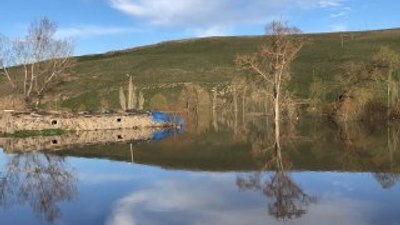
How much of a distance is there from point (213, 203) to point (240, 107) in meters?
88.3

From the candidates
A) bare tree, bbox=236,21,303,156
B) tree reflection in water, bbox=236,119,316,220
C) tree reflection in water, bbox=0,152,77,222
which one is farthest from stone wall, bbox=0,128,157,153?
bare tree, bbox=236,21,303,156

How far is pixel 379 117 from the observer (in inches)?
2199

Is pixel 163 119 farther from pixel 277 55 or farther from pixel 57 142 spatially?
pixel 57 142

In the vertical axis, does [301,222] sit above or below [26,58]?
below

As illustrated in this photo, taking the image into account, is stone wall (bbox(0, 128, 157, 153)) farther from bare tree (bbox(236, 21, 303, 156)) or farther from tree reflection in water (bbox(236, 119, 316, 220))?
bare tree (bbox(236, 21, 303, 156))

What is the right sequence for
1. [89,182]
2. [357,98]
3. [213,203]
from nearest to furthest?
1. [213,203]
2. [89,182]
3. [357,98]

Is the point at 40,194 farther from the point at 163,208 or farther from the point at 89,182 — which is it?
the point at 163,208

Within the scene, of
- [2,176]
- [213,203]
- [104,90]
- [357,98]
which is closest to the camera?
[213,203]

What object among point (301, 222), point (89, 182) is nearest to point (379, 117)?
point (89, 182)

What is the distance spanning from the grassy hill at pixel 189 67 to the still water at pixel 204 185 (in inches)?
3079

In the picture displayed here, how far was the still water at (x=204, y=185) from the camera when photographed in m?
11.4

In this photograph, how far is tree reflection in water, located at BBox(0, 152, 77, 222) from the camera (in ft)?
42.8

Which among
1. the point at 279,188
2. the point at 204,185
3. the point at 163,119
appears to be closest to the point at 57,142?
the point at 163,119

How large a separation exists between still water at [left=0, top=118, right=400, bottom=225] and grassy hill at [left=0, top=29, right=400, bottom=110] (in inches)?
3079
